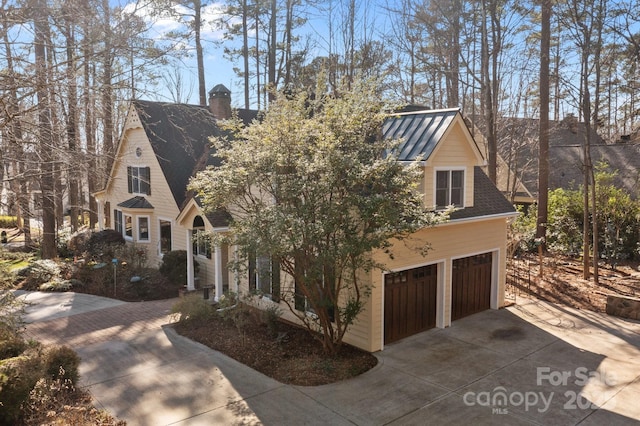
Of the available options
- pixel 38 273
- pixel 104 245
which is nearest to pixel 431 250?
pixel 104 245

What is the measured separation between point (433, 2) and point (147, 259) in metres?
18.7

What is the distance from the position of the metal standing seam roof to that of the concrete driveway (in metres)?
4.79

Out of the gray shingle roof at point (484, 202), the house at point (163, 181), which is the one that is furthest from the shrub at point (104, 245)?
the gray shingle roof at point (484, 202)

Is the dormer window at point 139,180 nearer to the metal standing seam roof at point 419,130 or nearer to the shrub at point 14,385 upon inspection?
the metal standing seam roof at point 419,130

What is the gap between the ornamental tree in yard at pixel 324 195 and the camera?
351 inches

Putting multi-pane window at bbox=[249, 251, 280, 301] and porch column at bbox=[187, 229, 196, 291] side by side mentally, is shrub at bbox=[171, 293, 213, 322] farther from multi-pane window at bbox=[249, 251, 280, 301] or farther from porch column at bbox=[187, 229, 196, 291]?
porch column at bbox=[187, 229, 196, 291]

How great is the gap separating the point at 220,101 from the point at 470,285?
1369 cm

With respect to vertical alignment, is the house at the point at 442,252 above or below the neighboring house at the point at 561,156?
below

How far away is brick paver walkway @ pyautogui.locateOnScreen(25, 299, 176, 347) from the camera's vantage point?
1162 centimetres

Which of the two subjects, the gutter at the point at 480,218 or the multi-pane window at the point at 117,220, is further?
the multi-pane window at the point at 117,220

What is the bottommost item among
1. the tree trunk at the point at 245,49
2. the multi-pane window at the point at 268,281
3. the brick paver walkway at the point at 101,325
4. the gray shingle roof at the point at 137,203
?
the brick paver walkway at the point at 101,325

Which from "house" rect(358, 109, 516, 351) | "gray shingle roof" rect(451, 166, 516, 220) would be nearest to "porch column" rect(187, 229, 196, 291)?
"house" rect(358, 109, 516, 351)

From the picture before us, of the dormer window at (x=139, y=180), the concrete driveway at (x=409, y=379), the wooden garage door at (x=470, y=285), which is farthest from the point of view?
the dormer window at (x=139, y=180)

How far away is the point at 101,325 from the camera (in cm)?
1264
